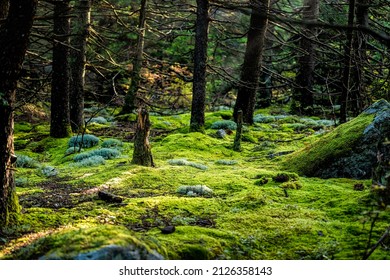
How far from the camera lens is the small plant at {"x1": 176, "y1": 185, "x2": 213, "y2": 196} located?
7832 mm

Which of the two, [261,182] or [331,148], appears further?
[331,148]

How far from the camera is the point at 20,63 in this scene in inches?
200

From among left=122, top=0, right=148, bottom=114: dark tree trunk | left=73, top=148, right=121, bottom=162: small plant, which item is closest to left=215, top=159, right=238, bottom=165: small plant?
left=73, top=148, right=121, bottom=162: small plant

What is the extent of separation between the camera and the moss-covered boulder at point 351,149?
8.45 meters

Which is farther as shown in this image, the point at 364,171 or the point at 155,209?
the point at 364,171

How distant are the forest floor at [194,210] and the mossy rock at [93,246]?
1cm

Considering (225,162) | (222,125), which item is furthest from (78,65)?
(225,162)

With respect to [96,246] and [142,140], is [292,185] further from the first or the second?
[96,246]

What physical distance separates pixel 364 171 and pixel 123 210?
15.9ft

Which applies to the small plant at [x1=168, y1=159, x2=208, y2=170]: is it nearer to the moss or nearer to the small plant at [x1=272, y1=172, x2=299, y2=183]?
the moss

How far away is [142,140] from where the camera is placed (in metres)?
9.94

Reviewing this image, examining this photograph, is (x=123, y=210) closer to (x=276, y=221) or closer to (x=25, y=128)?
(x=276, y=221)

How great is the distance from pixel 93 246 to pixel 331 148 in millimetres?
6695
